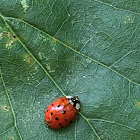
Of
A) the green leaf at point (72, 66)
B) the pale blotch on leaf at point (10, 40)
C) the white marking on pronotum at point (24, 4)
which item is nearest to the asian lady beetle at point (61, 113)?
the green leaf at point (72, 66)

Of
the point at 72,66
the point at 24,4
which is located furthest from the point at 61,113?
the point at 24,4

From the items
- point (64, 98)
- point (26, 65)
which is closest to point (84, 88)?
point (64, 98)

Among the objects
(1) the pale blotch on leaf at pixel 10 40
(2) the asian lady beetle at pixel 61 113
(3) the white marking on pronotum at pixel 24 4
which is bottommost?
(2) the asian lady beetle at pixel 61 113

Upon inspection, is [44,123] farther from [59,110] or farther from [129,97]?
[129,97]

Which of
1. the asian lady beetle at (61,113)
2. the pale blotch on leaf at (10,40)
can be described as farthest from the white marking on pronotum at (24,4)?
the asian lady beetle at (61,113)

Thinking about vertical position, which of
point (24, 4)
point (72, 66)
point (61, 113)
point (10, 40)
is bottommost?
point (61, 113)

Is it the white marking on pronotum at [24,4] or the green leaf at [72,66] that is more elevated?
Result: the white marking on pronotum at [24,4]

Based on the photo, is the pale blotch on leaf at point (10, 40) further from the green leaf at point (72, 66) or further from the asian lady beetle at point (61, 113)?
the asian lady beetle at point (61, 113)

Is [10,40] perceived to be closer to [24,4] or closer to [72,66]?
[24,4]
